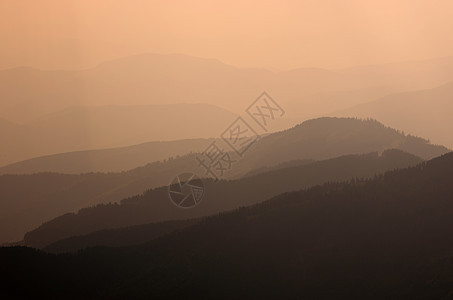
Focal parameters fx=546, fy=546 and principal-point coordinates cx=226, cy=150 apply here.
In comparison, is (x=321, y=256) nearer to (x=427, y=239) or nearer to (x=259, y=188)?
(x=427, y=239)

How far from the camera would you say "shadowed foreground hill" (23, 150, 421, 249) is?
537ft

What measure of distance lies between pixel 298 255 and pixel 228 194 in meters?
85.4

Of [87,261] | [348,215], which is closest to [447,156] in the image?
[348,215]

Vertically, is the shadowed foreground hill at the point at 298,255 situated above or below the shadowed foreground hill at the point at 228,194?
below

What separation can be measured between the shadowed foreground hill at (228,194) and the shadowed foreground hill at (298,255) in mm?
47578

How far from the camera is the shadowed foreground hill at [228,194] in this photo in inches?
6447

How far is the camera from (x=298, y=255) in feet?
305

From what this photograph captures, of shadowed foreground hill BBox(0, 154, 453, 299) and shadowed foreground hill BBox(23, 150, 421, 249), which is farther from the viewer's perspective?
shadowed foreground hill BBox(23, 150, 421, 249)

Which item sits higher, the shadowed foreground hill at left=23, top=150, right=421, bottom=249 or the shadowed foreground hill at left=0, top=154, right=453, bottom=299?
the shadowed foreground hill at left=23, top=150, right=421, bottom=249

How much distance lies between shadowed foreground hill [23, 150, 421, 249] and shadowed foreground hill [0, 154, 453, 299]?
47578mm

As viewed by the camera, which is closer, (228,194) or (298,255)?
(298,255)

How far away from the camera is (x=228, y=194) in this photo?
17738 cm

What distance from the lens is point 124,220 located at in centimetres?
17412

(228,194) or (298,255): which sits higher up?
(228,194)
